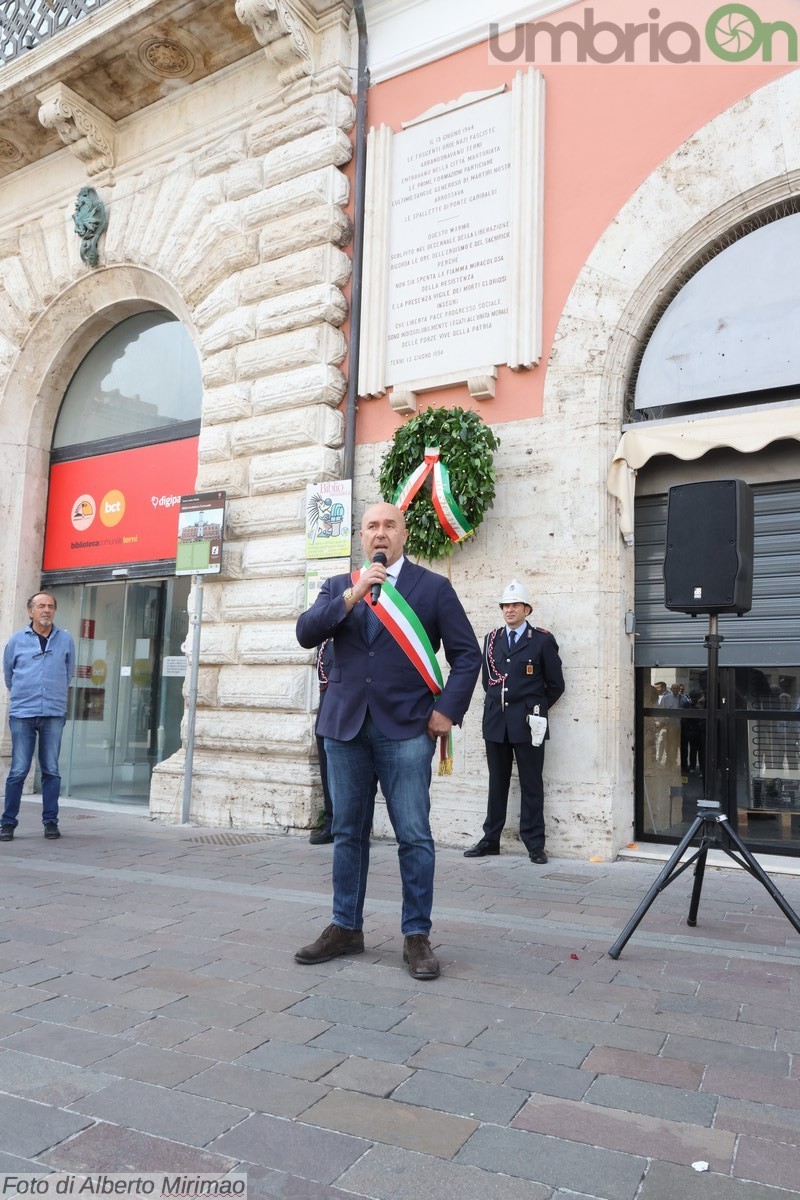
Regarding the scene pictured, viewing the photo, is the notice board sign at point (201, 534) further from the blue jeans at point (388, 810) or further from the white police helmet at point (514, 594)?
the blue jeans at point (388, 810)

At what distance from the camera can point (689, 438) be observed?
22.6 feet

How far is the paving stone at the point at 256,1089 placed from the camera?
266 centimetres

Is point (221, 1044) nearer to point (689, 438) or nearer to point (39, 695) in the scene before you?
point (689, 438)

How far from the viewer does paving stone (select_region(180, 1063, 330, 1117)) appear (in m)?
2.66

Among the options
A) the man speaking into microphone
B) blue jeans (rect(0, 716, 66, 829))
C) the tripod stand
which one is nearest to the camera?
the man speaking into microphone

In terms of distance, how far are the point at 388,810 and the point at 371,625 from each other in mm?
822

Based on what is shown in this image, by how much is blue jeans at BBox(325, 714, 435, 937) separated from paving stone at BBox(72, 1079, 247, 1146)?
1.53 m

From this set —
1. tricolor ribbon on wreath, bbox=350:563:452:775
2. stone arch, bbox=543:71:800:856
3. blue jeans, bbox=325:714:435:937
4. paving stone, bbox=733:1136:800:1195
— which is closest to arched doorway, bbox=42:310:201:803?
stone arch, bbox=543:71:800:856

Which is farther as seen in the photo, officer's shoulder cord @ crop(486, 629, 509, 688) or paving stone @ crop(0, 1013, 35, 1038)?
officer's shoulder cord @ crop(486, 629, 509, 688)

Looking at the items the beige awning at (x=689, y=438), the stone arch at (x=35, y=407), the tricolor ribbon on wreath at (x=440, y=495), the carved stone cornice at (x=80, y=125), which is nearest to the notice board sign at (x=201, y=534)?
the tricolor ribbon on wreath at (x=440, y=495)

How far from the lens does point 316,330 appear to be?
8641 mm

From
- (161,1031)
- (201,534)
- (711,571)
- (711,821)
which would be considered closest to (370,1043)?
(161,1031)

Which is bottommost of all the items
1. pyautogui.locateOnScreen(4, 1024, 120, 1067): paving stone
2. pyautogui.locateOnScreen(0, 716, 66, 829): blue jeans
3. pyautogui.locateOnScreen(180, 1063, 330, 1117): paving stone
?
pyautogui.locateOnScreen(4, 1024, 120, 1067): paving stone

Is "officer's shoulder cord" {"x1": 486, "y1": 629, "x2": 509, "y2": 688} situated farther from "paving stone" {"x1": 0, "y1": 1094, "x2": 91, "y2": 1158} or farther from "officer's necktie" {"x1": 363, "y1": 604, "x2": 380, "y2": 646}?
"paving stone" {"x1": 0, "y1": 1094, "x2": 91, "y2": 1158}
